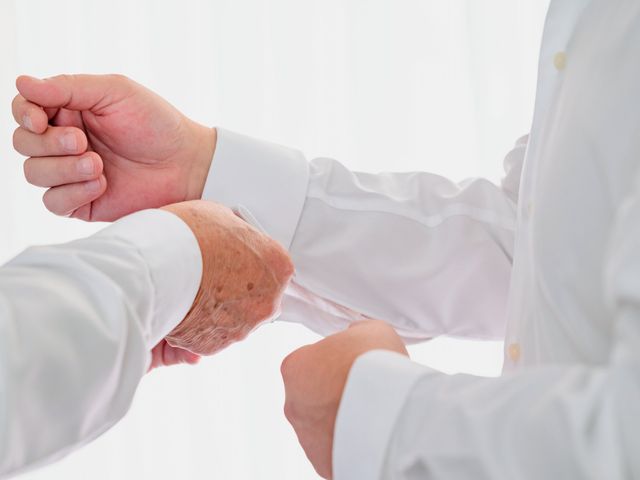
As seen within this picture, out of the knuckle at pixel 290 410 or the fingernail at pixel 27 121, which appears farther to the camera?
the fingernail at pixel 27 121

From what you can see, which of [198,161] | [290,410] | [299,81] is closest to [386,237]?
[198,161]

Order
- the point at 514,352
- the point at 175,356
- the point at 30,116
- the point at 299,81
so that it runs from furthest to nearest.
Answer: the point at 299,81
the point at 175,356
the point at 30,116
the point at 514,352

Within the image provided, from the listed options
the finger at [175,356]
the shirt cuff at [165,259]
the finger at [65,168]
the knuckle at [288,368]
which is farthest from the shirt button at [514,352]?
the finger at [65,168]

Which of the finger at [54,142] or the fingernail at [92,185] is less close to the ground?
the finger at [54,142]

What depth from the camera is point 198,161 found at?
1.39 m

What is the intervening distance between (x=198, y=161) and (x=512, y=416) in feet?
2.74

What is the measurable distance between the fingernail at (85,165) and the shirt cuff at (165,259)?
0.93 ft

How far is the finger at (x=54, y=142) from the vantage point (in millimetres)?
1259

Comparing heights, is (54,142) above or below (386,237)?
above

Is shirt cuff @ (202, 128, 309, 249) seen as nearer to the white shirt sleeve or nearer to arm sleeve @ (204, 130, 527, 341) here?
arm sleeve @ (204, 130, 527, 341)

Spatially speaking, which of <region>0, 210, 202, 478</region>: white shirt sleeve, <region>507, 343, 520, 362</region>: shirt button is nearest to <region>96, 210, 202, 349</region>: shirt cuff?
<region>0, 210, 202, 478</region>: white shirt sleeve

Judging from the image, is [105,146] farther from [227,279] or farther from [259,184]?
[227,279]

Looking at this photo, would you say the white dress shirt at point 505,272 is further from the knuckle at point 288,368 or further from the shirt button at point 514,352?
the knuckle at point 288,368

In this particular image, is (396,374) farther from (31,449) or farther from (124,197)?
(124,197)
